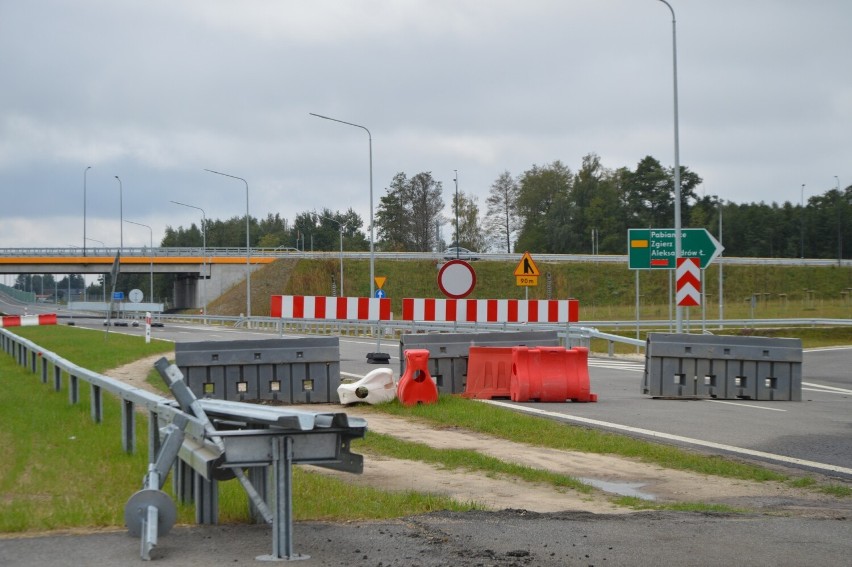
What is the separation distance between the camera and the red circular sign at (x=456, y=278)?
20750 mm

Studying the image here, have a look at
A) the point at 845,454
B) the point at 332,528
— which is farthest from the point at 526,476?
the point at 845,454

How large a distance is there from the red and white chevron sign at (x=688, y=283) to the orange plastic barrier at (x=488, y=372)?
729cm

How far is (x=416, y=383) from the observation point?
52.1ft

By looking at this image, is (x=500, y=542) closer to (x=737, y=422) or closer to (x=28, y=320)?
(x=737, y=422)

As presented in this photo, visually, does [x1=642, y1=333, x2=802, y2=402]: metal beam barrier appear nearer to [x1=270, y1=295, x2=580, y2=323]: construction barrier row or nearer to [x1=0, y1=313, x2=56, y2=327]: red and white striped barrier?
[x1=270, y1=295, x2=580, y2=323]: construction barrier row

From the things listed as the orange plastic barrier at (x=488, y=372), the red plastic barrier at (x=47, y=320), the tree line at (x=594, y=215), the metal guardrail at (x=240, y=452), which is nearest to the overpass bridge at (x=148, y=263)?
the tree line at (x=594, y=215)

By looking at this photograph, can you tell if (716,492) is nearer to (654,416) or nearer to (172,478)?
(172,478)

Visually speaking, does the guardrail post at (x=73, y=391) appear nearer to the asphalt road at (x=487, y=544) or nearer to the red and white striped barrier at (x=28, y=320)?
the asphalt road at (x=487, y=544)

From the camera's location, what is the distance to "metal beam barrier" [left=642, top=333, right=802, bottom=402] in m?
17.6

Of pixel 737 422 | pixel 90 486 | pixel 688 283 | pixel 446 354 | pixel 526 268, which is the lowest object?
A: pixel 737 422

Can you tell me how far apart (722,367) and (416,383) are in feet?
17.9

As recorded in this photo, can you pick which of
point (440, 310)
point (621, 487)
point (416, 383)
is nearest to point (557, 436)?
point (621, 487)

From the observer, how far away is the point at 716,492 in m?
9.15

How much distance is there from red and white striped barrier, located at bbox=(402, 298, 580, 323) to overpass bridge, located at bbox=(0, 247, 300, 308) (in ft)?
222
